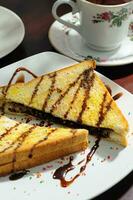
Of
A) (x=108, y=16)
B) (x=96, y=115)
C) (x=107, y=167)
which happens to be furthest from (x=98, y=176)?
(x=108, y=16)

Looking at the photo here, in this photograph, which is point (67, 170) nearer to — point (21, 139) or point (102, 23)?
point (21, 139)

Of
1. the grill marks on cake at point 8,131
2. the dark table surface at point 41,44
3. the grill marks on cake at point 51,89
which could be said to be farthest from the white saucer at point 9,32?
the grill marks on cake at point 8,131

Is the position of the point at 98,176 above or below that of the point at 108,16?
A: below

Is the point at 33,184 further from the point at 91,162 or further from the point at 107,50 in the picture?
the point at 107,50

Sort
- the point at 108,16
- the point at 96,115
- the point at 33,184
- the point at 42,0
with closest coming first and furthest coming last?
the point at 33,184 → the point at 96,115 → the point at 108,16 → the point at 42,0

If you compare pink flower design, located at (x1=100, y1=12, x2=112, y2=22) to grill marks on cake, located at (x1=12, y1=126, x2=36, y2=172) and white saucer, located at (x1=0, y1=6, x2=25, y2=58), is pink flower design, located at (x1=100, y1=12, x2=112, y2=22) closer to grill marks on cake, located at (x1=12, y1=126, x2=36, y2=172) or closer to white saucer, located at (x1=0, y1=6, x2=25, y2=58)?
white saucer, located at (x1=0, y1=6, x2=25, y2=58)

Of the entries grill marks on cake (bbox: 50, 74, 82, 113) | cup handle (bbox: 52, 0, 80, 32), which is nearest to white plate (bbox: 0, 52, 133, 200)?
grill marks on cake (bbox: 50, 74, 82, 113)

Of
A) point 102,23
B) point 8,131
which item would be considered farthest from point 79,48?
point 8,131
